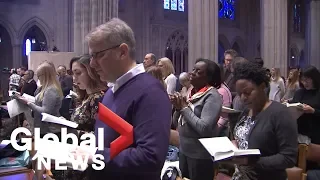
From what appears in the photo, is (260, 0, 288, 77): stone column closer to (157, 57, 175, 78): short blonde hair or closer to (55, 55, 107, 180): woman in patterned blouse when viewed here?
(157, 57, 175, 78): short blonde hair

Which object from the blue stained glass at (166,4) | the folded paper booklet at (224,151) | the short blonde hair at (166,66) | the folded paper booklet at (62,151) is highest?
the blue stained glass at (166,4)

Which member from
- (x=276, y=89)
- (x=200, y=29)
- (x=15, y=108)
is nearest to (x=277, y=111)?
(x=15, y=108)

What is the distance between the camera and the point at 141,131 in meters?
1.65

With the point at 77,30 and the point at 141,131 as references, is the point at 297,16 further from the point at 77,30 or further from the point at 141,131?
the point at 141,131

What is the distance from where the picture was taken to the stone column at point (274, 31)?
51.8 ft

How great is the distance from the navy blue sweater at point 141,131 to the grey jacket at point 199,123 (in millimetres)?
1707

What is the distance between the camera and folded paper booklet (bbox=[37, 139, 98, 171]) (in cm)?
170

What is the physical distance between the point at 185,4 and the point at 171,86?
17583mm

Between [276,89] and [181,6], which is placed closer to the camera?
[276,89]

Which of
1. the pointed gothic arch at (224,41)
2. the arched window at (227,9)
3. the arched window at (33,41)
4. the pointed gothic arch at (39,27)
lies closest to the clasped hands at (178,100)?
the pointed gothic arch at (39,27)

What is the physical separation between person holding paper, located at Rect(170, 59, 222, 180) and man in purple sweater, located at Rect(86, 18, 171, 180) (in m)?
1.67

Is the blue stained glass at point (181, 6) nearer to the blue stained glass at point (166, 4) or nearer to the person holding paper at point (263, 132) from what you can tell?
the blue stained glass at point (166, 4)

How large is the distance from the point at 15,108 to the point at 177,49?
58.1 feet

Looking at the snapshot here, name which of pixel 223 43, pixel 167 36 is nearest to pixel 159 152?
pixel 167 36
